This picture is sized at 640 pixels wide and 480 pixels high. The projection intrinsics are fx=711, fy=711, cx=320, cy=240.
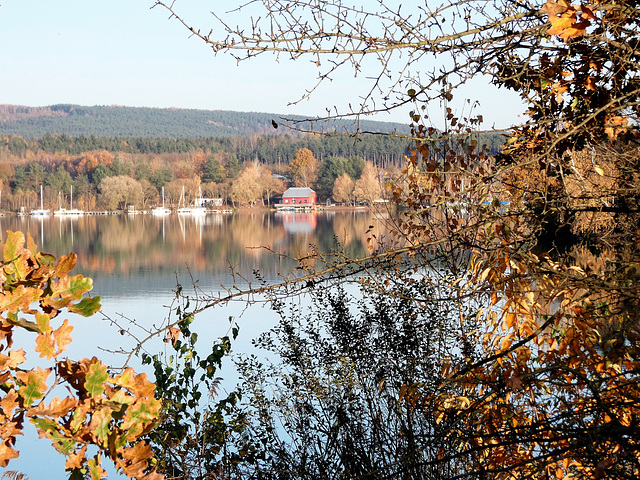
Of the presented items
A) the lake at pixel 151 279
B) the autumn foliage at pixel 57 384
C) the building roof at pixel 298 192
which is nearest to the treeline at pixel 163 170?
the building roof at pixel 298 192

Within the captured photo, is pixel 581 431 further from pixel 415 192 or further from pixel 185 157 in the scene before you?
pixel 185 157

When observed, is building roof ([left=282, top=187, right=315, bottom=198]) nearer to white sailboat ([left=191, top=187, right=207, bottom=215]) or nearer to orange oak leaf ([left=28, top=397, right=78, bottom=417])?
white sailboat ([left=191, top=187, right=207, bottom=215])

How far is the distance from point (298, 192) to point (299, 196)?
1.36m

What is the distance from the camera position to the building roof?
9944cm

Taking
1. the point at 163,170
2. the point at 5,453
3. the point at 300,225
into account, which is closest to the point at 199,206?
the point at 163,170

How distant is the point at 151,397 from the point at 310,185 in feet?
346

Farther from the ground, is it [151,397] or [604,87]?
[604,87]

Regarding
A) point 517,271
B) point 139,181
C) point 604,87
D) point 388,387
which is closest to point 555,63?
point 604,87

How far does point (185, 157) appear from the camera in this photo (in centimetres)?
12175

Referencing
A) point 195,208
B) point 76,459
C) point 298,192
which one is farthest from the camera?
point 298,192

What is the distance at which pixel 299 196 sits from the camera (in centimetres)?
9962

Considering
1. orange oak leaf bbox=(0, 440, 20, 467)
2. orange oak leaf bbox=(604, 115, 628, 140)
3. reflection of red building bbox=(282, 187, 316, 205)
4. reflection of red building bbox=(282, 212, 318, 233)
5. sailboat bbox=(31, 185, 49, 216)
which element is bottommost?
sailboat bbox=(31, 185, 49, 216)

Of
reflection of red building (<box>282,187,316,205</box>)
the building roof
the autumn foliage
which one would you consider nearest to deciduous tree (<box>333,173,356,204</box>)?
reflection of red building (<box>282,187,316,205</box>)

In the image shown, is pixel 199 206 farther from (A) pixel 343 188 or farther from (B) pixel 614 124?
(B) pixel 614 124
